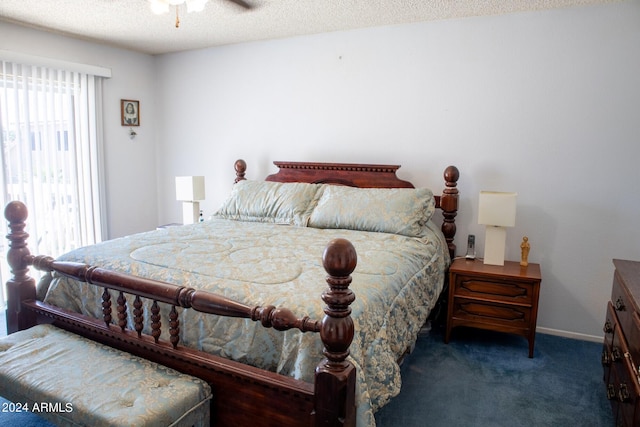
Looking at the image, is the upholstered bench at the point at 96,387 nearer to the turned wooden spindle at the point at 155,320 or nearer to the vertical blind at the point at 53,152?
the turned wooden spindle at the point at 155,320

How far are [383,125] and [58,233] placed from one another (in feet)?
9.56

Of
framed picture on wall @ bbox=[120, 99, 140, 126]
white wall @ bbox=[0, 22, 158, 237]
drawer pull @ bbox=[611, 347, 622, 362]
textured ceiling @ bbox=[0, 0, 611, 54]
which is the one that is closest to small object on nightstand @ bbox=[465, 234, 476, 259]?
drawer pull @ bbox=[611, 347, 622, 362]

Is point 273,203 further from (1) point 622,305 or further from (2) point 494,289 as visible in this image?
(1) point 622,305

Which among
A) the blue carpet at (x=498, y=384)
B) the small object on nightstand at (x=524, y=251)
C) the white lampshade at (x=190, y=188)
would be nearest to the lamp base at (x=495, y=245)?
the small object on nightstand at (x=524, y=251)

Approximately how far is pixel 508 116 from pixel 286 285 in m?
2.16

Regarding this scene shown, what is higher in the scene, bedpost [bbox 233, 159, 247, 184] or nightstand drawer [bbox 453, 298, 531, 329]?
bedpost [bbox 233, 159, 247, 184]

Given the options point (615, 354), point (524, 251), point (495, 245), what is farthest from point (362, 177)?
point (615, 354)

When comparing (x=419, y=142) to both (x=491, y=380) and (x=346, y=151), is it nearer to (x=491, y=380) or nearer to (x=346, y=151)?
(x=346, y=151)

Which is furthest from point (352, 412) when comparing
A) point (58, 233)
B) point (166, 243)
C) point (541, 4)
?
point (58, 233)

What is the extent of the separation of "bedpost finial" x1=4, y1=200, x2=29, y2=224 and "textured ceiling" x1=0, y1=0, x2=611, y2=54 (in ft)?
4.94

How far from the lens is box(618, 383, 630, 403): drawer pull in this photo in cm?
163

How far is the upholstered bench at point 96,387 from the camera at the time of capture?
137 centimetres

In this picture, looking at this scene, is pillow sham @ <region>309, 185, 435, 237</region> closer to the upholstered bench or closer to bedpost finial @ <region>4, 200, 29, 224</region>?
the upholstered bench

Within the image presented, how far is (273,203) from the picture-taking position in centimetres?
322
